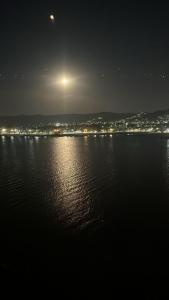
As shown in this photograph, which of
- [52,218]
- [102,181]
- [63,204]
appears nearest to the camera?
[52,218]

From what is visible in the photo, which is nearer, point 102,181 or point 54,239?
point 54,239

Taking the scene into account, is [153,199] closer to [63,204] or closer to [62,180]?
[63,204]

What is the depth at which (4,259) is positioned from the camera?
1822 centimetres

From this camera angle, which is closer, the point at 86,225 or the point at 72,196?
the point at 86,225

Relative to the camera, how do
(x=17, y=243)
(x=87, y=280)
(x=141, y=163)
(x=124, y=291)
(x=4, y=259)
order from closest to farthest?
(x=124, y=291) → (x=87, y=280) → (x=4, y=259) → (x=17, y=243) → (x=141, y=163)

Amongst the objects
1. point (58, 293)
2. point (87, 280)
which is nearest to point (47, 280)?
point (58, 293)

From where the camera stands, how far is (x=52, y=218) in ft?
84.8

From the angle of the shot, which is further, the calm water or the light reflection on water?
the light reflection on water

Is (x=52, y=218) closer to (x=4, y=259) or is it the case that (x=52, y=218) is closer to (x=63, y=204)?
(x=63, y=204)

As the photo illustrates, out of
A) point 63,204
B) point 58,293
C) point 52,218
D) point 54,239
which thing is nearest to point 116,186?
point 63,204

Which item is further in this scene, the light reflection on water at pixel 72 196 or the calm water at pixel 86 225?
the light reflection on water at pixel 72 196

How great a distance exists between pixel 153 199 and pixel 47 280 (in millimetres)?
19801

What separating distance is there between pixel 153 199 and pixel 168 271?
52.7 ft

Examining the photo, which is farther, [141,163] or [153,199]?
[141,163]
